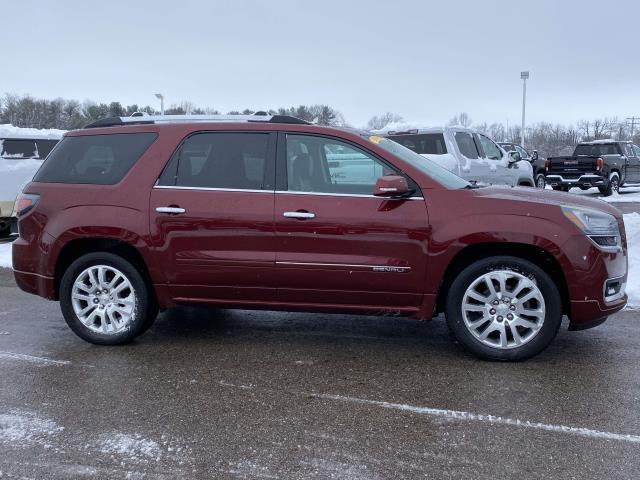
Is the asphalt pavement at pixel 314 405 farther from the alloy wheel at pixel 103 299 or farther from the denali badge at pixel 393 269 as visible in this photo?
the denali badge at pixel 393 269

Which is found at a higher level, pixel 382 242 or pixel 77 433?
pixel 382 242

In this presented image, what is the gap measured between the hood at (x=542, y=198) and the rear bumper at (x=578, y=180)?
54.5 ft

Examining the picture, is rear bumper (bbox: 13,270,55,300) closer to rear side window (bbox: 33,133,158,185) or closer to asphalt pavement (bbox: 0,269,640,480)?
asphalt pavement (bbox: 0,269,640,480)

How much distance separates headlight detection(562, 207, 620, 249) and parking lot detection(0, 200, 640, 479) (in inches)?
35.9

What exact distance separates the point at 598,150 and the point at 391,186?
19595 mm

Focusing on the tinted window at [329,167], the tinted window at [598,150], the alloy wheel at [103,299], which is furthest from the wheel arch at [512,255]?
the tinted window at [598,150]

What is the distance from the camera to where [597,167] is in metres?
20.2

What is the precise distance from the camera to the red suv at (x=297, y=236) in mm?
4578

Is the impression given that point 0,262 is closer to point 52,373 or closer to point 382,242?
point 52,373

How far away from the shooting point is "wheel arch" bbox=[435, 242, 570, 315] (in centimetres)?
461

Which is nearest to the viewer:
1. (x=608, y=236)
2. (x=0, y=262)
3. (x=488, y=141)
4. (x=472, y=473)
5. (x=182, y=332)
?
(x=472, y=473)

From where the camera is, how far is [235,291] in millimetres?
4980

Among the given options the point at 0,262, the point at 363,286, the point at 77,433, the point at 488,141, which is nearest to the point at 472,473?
the point at 363,286

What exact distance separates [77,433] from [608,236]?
3.77m
